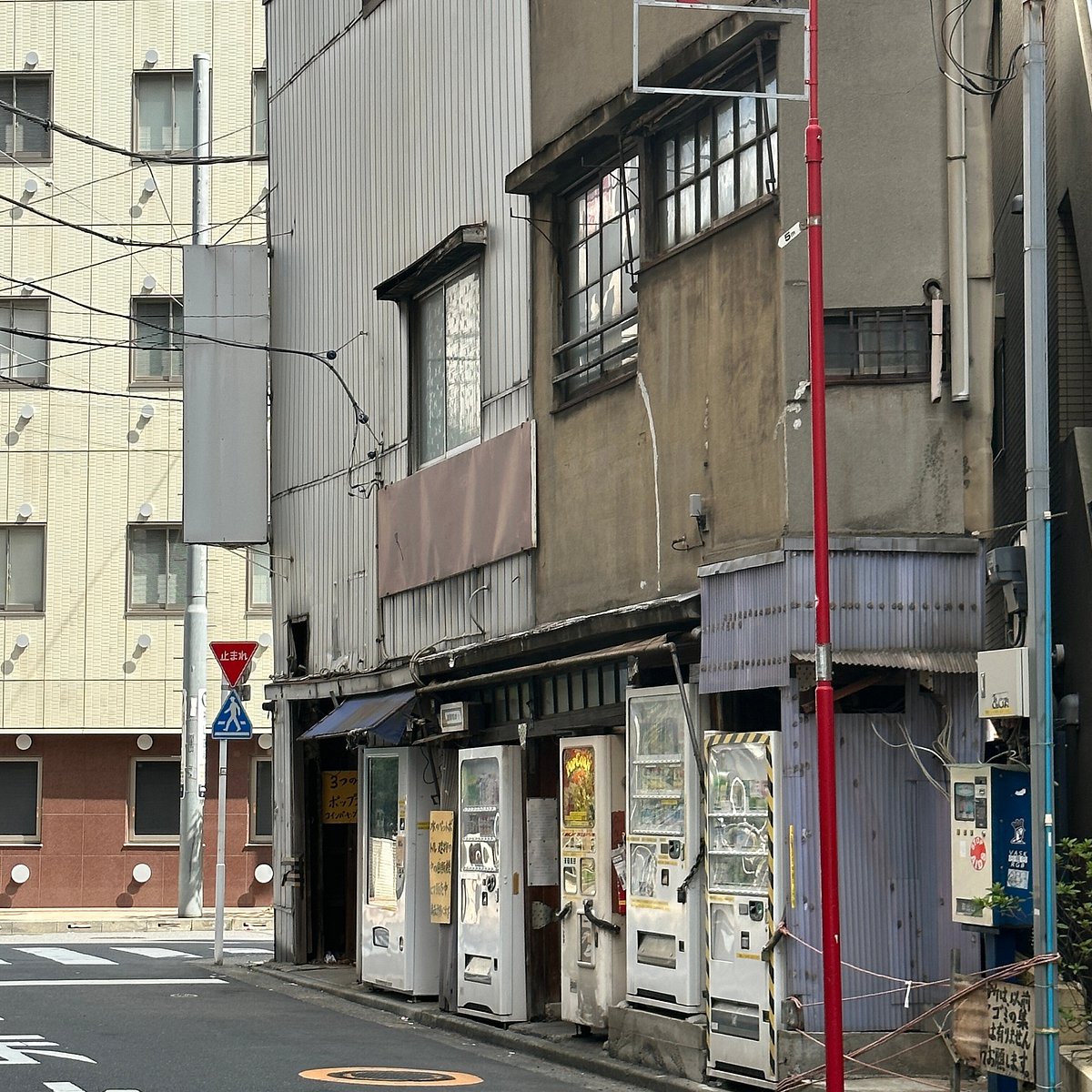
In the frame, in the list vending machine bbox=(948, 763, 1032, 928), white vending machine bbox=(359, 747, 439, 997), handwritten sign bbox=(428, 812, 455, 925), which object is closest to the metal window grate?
vending machine bbox=(948, 763, 1032, 928)

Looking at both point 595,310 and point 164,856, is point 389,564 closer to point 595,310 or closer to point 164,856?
point 595,310

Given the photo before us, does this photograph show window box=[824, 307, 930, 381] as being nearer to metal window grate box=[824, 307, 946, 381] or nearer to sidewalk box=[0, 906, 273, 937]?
metal window grate box=[824, 307, 946, 381]

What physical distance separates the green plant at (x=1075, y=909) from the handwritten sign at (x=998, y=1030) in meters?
0.73

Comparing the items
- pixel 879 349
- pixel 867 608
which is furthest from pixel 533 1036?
pixel 879 349

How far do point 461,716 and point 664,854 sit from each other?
437cm

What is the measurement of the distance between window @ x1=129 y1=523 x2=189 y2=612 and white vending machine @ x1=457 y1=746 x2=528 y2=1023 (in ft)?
61.4

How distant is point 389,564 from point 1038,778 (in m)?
10.8

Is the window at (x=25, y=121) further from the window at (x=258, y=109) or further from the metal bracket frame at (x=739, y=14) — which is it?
the metal bracket frame at (x=739, y=14)

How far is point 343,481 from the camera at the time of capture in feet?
73.2

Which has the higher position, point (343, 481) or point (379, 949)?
point (343, 481)

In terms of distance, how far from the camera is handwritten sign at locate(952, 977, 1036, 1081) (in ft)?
34.7

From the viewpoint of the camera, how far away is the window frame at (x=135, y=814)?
3509 cm

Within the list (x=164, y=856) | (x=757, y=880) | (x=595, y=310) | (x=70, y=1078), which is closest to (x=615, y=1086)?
(x=757, y=880)

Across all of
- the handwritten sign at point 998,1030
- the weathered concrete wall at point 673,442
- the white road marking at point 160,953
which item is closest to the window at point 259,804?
the white road marking at point 160,953
